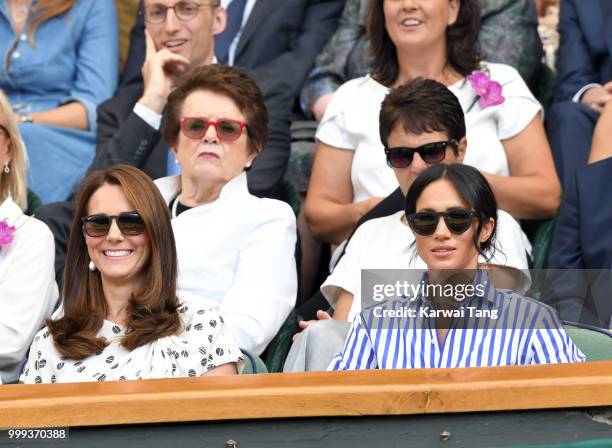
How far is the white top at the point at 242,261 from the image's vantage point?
4305 mm

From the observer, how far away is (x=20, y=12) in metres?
6.07

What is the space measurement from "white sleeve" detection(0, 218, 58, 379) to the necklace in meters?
1.86

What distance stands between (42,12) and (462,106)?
7.06 feet

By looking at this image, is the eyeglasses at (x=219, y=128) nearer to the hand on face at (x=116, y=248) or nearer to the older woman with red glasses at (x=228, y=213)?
the older woman with red glasses at (x=228, y=213)

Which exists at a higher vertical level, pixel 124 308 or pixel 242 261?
pixel 242 261

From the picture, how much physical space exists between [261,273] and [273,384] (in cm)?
138

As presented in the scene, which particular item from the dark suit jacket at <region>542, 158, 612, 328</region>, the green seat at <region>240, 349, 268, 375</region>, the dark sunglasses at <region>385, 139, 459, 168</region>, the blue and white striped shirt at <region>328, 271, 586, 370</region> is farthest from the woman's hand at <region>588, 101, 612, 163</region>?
the green seat at <region>240, 349, 268, 375</region>

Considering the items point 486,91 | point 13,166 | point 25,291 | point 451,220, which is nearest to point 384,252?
point 451,220

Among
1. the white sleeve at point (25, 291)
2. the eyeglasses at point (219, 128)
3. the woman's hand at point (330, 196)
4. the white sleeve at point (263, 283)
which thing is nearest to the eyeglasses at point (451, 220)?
the white sleeve at point (263, 283)

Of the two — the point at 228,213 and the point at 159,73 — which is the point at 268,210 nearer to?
the point at 228,213

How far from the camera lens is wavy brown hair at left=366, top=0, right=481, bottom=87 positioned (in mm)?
5117

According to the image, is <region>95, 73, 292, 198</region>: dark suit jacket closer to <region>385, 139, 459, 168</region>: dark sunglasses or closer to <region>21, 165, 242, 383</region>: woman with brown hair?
<region>385, 139, 459, 168</region>: dark sunglasses

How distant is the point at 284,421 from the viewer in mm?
3012

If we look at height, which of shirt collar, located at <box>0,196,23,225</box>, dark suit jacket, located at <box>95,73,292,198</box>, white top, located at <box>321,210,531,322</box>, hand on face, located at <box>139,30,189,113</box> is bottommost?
white top, located at <box>321,210,531,322</box>
